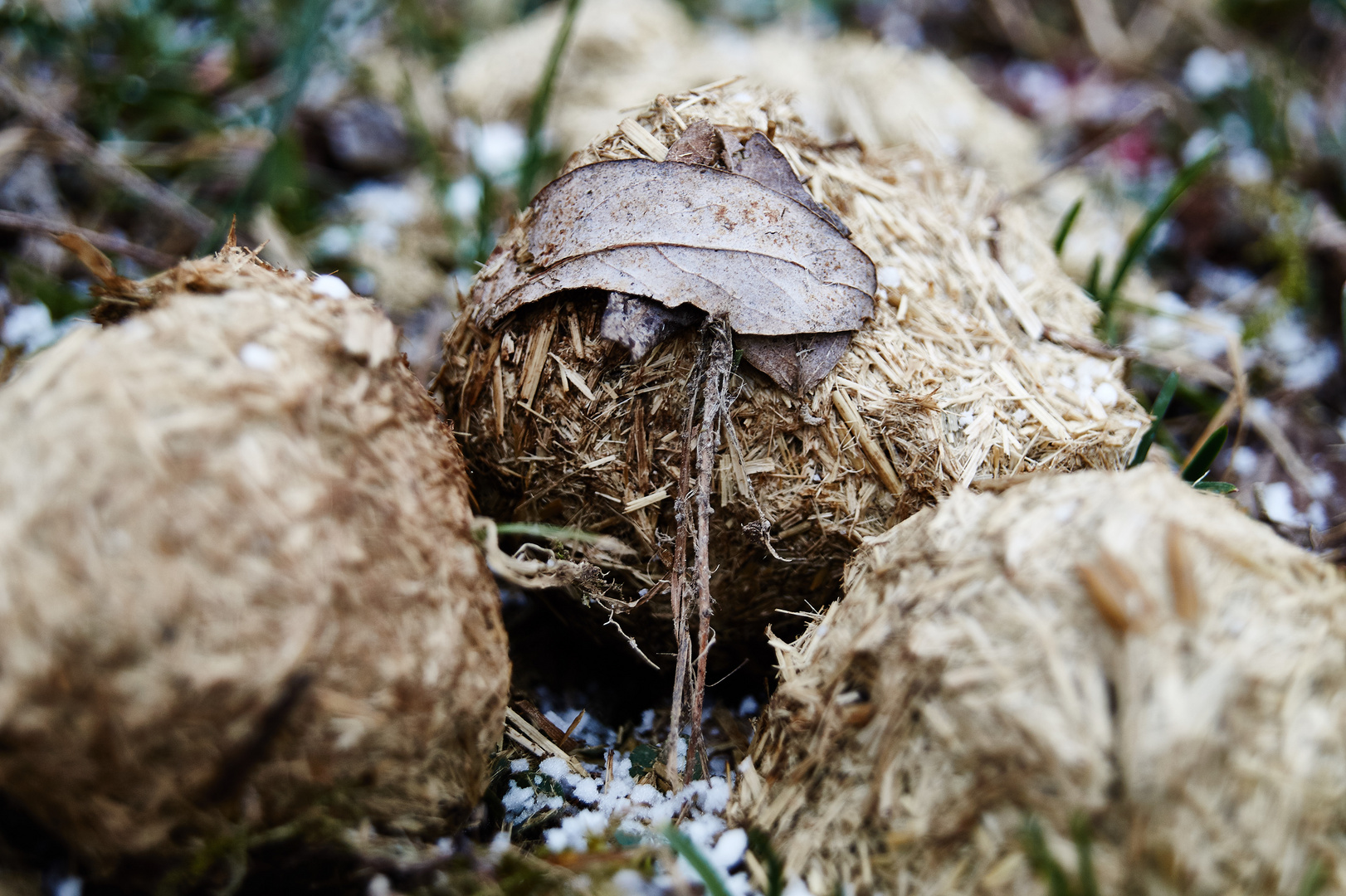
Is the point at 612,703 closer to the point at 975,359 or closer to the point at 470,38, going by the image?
the point at 975,359

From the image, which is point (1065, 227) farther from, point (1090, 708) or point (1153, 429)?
point (1090, 708)

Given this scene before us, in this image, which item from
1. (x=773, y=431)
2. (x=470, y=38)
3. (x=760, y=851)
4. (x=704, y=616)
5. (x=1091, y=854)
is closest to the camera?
(x=1091, y=854)

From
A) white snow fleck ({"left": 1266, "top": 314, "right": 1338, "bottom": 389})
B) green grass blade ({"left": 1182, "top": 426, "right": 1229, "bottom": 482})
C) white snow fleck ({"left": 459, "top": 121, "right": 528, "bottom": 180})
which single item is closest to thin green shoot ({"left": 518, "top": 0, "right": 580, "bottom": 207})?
white snow fleck ({"left": 459, "top": 121, "right": 528, "bottom": 180})

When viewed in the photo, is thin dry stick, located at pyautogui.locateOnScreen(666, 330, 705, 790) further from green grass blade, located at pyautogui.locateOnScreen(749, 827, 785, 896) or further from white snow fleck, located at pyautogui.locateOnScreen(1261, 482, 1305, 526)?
white snow fleck, located at pyautogui.locateOnScreen(1261, 482, 1305, 526)

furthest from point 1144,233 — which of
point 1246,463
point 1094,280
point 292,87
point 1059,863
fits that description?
point 292,87

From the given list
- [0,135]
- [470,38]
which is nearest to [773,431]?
[0,135]
